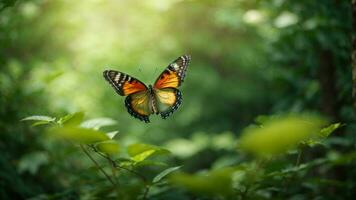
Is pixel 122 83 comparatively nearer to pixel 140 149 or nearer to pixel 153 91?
pixel 153 91

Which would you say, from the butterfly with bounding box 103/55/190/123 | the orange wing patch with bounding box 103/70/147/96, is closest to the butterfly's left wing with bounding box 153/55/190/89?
the butterfly with bounding box 103/55/190/123

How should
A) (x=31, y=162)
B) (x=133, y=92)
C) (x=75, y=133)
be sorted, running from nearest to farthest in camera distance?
(x=75, y=133), (x=133, y=92), (x=31, y=162)

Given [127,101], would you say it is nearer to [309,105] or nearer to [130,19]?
[309,105]

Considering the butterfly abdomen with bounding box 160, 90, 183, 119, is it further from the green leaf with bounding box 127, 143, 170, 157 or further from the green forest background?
the green leaf with bounding box 127, 143, 170, 157

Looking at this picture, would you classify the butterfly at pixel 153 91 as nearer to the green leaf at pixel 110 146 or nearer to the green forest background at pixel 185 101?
the green forest background at pixel 185 101

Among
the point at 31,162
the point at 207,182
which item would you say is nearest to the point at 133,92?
the point at 31,162

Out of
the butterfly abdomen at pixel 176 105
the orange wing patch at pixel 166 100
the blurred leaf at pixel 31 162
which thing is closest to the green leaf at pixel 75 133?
the butterfly abdomen at pixel 176 105

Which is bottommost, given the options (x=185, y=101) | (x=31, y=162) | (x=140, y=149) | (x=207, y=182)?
(x=207, y=182)
